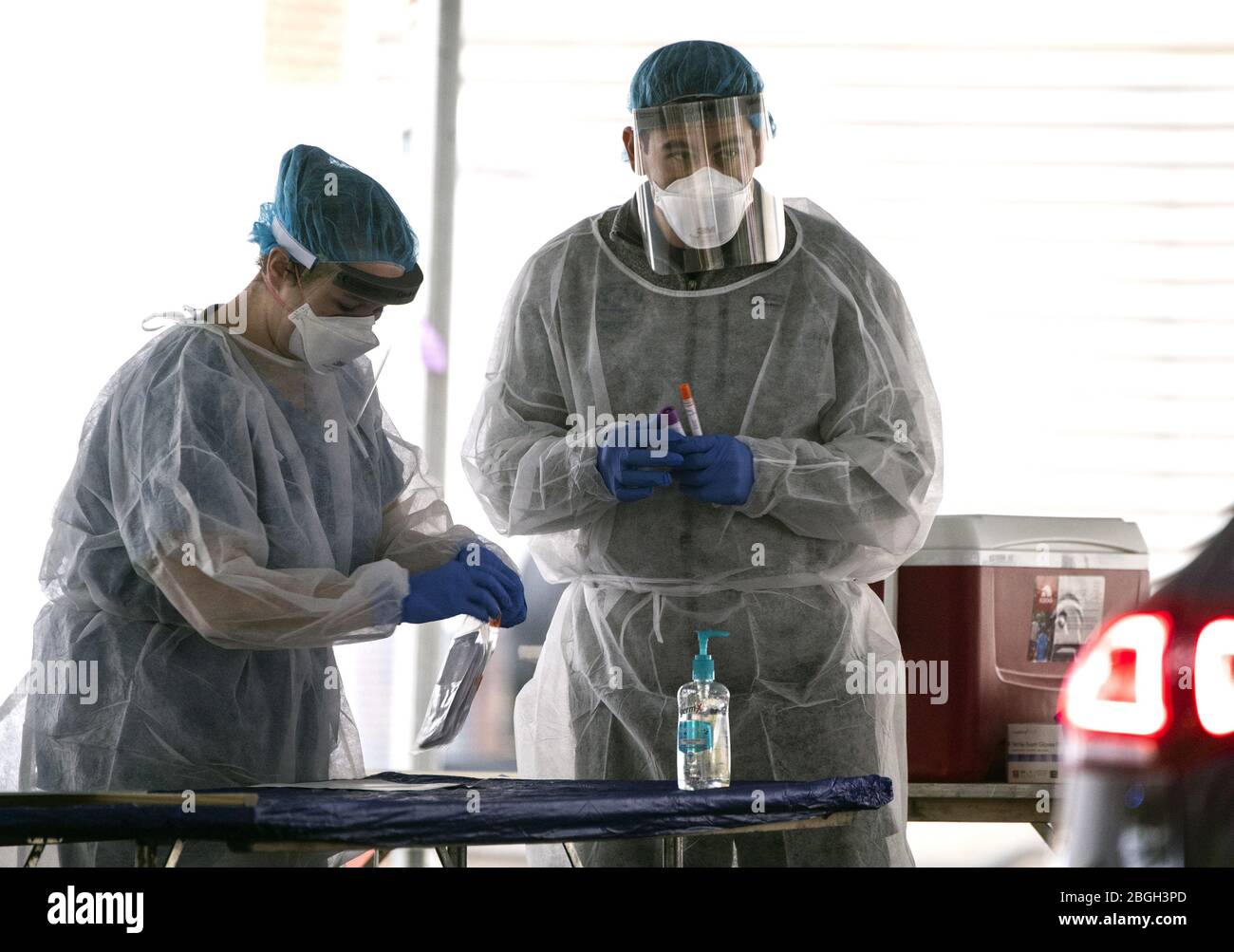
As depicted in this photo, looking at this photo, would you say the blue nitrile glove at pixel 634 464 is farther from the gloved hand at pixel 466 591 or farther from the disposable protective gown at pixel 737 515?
the gloved hand at pixel 466 591

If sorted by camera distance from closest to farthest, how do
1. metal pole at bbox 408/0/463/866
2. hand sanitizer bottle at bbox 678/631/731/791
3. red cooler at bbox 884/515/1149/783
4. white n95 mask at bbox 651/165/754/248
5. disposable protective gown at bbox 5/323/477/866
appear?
disposable protective gown at bbox 5/323/477/866, hand sanitizer bottle at bbox 678/631/731/791, white n95 mask at bbox 651/165/754/248, red cooler at bbox 884/515/1149/783, metal pole at bbox 408/0/463/866

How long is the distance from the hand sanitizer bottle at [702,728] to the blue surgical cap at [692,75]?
0.92 metres

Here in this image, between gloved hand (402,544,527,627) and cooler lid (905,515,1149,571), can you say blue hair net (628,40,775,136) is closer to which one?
gloved hand (402,544,527,627)

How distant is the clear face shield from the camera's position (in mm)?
2002

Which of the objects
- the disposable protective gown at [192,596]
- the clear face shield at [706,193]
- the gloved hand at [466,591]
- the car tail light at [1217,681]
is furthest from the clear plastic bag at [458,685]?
the car tail light at [1217,681]

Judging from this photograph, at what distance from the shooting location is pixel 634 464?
188cm

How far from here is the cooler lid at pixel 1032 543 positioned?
2576mm

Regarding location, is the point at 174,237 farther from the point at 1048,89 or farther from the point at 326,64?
the point at 1048,89

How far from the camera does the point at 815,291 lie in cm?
200

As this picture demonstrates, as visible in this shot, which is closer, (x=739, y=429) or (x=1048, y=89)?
(x=739, y=429)

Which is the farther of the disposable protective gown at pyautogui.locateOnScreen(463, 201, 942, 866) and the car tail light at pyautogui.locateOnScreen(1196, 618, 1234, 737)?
the disposable protective gown at pyautogui.locateOnScreen(463, 201, 942, 866)

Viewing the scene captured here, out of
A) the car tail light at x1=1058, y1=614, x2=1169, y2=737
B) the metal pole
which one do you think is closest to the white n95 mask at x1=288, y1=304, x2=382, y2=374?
the car tail light at x1=1058, y1=614, x2=1169, y2=737

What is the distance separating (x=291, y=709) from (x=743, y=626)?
0.69 m
